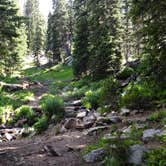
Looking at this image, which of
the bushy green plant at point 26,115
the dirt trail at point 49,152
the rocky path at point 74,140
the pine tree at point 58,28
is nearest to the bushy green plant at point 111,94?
the rocky path at point 74,140

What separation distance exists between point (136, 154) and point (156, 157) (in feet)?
2.12

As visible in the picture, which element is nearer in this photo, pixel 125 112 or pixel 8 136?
pixel 125 112

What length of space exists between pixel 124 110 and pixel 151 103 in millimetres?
1217

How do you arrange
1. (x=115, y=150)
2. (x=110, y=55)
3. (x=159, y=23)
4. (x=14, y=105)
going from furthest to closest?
(x=110, y=55) → (x=14, y=105) → (x=159, y=23) → (x=115, y=150)

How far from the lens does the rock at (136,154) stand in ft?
30.9

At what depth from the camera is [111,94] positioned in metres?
16.2

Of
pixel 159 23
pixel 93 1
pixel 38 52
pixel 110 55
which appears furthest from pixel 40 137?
pixel 38 52

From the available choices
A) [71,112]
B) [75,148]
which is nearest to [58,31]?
[71,112]

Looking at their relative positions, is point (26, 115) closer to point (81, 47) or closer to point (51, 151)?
point (51, 151)

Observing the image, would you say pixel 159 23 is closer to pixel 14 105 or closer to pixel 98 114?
pixel 98 114

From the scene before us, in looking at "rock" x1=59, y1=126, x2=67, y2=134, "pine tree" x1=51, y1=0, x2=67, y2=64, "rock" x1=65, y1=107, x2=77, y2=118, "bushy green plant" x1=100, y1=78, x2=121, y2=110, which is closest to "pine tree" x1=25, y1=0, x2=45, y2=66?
"pine tree" x1=51, y1=0, x2=67, y2=64

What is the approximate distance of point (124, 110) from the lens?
16266 mm

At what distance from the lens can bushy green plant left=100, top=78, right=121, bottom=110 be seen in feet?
51.7

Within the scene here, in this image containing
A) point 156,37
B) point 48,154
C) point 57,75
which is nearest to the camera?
point 48,154
